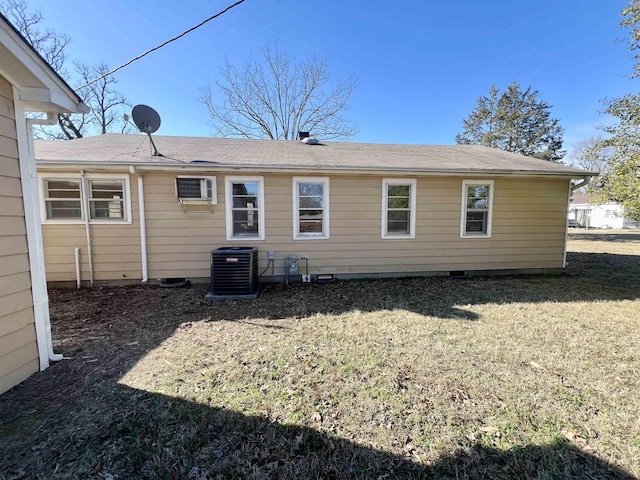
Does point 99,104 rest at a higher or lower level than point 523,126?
lower

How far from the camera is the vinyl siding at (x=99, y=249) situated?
553 centimetres

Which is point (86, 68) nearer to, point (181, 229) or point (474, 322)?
point (181, 229)

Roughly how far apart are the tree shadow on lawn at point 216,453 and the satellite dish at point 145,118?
521 centimetres

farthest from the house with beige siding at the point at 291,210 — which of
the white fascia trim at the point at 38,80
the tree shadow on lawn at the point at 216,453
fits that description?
the tree shadow on lawn at the point at 216,453

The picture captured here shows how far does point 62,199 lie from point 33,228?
3883 mm

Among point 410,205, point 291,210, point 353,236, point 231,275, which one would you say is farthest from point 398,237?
point 231,275

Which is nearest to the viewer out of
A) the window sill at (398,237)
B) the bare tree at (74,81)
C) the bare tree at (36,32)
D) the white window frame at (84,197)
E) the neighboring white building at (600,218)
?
the white window frame at (84,197)

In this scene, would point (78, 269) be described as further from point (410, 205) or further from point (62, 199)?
point (410, 205)

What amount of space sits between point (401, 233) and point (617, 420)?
485 cm

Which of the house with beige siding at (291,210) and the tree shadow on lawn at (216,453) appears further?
the house with beige siding at (291,210)

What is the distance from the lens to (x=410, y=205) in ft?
21.4

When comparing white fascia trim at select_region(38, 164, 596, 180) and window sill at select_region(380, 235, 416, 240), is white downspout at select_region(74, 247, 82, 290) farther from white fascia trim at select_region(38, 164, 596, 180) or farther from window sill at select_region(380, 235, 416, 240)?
window sill at select_region(380, 235, 416, 240)

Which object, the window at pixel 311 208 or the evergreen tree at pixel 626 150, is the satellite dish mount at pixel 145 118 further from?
the evergreen tree at pixel 626 150

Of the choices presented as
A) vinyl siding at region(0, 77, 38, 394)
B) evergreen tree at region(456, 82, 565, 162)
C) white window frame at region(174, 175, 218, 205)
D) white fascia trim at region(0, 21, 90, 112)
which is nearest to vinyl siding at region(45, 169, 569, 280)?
white window frame at region(174, 175, 218, 205)
